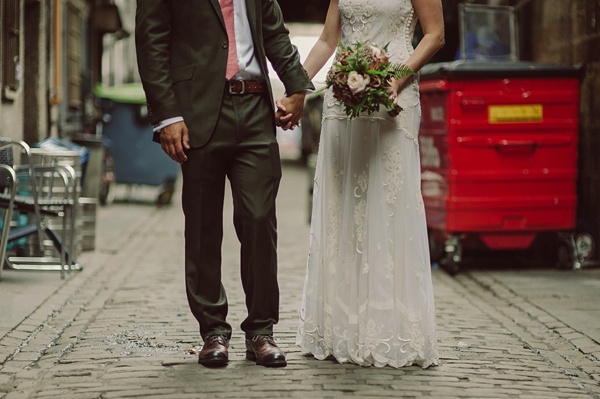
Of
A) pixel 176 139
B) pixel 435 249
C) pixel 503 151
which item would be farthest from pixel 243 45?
pixel 435 249

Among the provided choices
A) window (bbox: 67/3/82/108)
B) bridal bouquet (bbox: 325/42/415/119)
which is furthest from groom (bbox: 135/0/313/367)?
window (bbox: 67/3/82/108)

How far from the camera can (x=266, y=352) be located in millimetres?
4293

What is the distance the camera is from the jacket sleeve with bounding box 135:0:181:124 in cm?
410

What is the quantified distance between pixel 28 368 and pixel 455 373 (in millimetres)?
A: 2042

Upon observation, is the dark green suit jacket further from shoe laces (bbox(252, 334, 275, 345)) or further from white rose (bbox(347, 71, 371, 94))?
shoe laces (bbox(252, 334, 275, 345))

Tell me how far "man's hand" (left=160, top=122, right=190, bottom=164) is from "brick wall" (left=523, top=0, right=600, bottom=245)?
5.29 meters

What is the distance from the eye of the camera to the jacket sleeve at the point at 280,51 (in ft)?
14.1

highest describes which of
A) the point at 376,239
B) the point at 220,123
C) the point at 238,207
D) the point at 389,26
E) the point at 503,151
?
the point at 389,26

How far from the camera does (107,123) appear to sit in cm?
1469

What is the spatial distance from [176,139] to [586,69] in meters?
5.72

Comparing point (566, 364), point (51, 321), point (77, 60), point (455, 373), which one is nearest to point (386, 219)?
point (455, 373)

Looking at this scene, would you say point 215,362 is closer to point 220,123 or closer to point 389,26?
point 220,123

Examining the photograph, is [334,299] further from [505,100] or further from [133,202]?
[133,202]

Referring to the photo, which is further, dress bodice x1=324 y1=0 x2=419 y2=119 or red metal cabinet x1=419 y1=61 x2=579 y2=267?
red metal cabinet x1=419 y1=61 x2=579 y2=267
